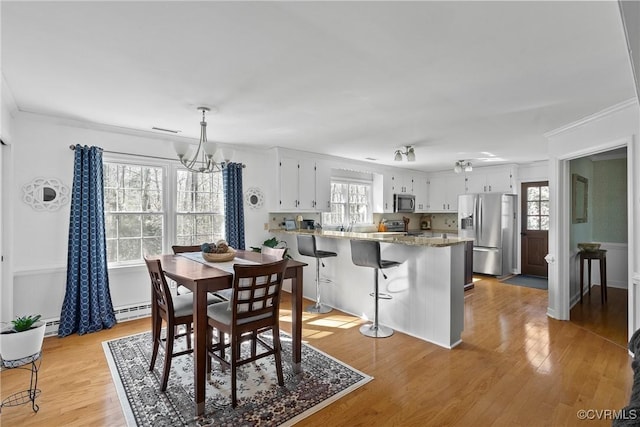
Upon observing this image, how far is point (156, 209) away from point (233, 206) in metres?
0.97

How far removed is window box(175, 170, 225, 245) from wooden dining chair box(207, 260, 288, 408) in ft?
7.16

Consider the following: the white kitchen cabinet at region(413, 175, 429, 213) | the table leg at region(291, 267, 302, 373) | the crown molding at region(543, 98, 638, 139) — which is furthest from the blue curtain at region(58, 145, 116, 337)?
the white kitchen cabinet at region(413, 175, 429, 213)

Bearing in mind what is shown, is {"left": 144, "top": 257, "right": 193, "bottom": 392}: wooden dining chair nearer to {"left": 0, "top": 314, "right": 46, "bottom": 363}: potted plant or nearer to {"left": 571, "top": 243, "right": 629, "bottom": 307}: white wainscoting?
{"left": 0, "top": 314, "right": 46, "bottom": 363}: potted plant

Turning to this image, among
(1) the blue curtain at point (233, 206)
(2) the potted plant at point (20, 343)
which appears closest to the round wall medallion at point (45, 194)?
(2) the potted plant at point (20, 343)

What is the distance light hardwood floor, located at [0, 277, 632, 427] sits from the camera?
2.05 m

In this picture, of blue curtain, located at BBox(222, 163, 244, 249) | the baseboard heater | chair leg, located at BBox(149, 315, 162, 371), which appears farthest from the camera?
blue curtain, located at BBox(222, 163, 244, 249)

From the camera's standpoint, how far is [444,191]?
7.38 metres

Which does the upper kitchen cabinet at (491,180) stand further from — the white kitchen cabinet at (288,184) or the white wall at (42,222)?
Answer: the white wall at (42,222)

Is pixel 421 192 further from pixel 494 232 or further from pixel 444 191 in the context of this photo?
pixel 494 232

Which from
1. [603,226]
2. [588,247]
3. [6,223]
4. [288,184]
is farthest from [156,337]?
[603,226]

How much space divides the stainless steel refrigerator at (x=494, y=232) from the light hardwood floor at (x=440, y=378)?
102 inches

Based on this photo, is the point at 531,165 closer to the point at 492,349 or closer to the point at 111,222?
the point at 492,349

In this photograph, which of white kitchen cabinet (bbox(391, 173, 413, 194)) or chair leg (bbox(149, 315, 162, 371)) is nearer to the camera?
chair leg (bbox(149, 315, 162, 371))

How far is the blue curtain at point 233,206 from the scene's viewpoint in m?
4.49
